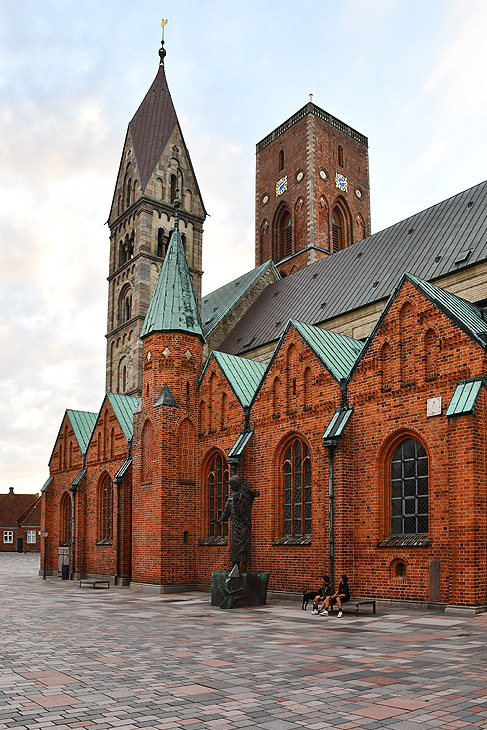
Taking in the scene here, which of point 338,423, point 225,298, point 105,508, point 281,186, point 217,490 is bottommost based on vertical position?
point 105,508

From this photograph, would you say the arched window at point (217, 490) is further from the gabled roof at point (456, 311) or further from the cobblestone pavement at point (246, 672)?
the cobblestone pavement at point (246, 672)

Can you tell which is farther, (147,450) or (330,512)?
(147,450)

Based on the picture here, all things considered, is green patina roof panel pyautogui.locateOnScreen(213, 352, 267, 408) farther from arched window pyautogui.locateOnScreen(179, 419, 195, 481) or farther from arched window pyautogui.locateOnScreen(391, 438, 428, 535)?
arched window pyautogui.locateOnScreen(391, 438, 428, 535)

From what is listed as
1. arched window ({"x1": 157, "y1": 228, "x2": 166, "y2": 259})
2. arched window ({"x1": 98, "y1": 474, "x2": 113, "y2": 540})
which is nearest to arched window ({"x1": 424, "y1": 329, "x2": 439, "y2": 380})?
arched window ({"x1": 98, "y1": 474, "x2": 113, "y2": 540})

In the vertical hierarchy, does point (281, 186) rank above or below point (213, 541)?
above

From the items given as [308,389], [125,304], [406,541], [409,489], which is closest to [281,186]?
[125,304]

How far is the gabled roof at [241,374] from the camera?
79.9 feet

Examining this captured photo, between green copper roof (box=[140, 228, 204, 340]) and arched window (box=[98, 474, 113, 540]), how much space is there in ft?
28.9

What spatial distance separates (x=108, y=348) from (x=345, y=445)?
3071 centimetres

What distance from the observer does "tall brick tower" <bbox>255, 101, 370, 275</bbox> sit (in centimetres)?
4881

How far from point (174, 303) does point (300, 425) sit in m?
8.77

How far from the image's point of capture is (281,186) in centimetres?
5181

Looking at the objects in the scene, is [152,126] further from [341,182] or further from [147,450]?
[147,450]

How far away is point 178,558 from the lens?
2475 cm
